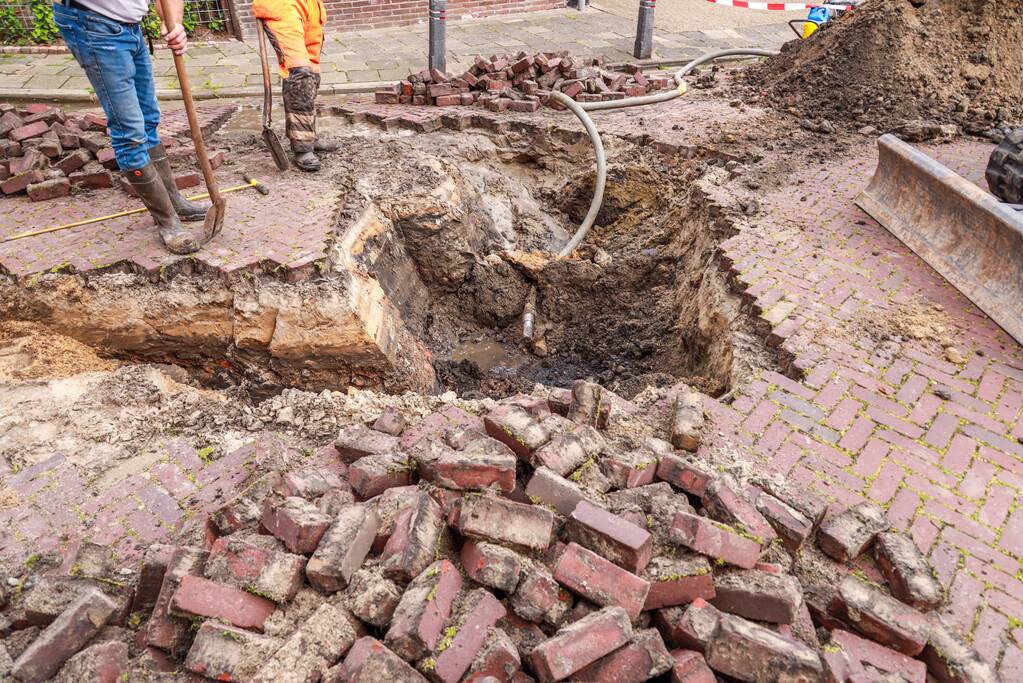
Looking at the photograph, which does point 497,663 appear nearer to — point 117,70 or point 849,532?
point 849,532

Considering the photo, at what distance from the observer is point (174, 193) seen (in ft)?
16.1

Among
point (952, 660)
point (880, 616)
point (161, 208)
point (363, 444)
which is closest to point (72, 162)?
point (161, 208)

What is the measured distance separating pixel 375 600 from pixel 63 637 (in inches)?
44.1

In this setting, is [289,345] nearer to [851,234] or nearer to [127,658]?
[127,658]

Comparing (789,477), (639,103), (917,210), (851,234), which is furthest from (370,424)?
(639,103)

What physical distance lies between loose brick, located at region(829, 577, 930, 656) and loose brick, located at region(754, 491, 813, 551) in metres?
0.22

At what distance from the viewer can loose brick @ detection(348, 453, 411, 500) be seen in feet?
9.04

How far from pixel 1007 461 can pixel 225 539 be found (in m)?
3.69

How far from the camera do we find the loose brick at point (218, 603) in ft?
7.34

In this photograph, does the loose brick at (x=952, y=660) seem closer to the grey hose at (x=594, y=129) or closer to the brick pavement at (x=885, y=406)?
the brick pavement at (x=885, y=406)

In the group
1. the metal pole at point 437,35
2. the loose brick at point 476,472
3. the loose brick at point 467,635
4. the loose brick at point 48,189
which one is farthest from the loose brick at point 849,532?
the metal pole at point 437,35

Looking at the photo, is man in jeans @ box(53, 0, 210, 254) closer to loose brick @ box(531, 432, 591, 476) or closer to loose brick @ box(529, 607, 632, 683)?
loose brick @ box(531, 432, 591, 476)

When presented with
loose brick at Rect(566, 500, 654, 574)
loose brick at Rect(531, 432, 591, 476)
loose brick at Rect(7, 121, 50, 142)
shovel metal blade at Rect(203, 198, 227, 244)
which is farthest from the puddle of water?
loose brick at Rect(7, 121, 50, 142)

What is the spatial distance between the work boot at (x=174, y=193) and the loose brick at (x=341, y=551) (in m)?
3.23
